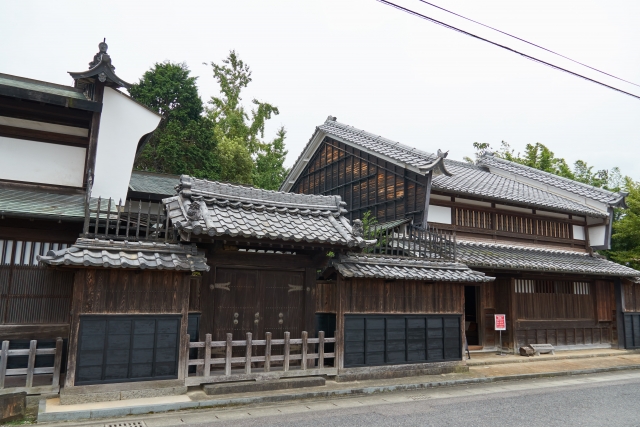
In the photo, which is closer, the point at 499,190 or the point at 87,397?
the point at 87,397

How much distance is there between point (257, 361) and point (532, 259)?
11.9m

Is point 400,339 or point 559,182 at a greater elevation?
point 559,182

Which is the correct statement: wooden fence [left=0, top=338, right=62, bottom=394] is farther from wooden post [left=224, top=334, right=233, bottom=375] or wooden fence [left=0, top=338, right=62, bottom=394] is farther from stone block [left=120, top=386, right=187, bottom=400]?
wooden post [left=224, top=334, right=233, bottom=375]

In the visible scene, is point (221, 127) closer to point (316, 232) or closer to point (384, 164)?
point (384, 164)

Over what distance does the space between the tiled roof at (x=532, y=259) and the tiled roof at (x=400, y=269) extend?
5.27 ft

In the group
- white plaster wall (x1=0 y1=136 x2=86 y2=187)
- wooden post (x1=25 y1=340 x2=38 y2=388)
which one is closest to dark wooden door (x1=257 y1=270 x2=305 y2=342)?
wooden post (x1=25 y1=340 x2=38 y2=388)

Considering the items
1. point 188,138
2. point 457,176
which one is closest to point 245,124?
point 188,138

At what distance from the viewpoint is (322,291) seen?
476 inches

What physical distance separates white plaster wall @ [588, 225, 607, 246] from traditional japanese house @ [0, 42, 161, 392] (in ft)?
65.5

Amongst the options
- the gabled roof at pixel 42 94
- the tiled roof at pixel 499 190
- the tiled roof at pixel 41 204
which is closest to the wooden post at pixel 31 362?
the tiled roof at pixel 41 204

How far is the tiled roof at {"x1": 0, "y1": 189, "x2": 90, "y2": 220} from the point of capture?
31.8ft

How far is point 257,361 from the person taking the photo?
35.5ft

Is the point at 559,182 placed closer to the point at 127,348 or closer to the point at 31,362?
the point at 127,348

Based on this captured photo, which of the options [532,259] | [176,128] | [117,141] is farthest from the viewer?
[176,128]
